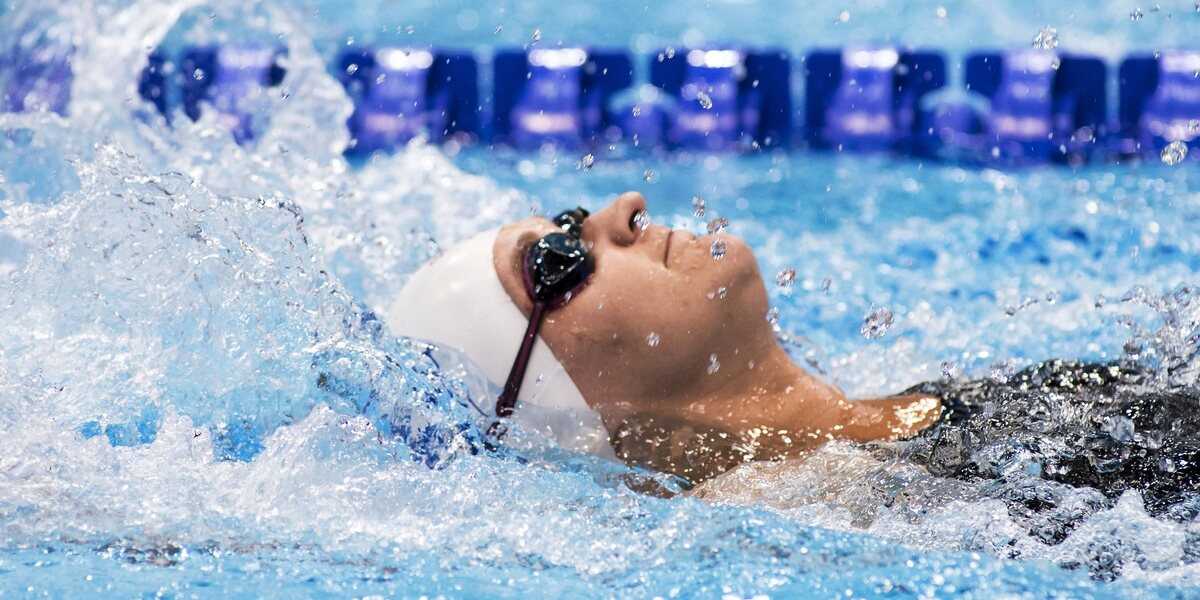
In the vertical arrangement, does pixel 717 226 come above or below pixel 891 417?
above

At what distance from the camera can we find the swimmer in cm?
197

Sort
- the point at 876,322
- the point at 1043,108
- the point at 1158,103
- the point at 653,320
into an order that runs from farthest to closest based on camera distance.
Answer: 1. the point at 1043,108
2. the point at 1158,103
3. the point at 876,322
4. the point at 653,320

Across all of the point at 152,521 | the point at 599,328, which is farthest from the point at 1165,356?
the point at 152,521

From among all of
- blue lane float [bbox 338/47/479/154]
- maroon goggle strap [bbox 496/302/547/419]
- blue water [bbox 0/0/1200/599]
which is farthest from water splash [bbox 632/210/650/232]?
blue lane float [bbox 338/47/479/154]

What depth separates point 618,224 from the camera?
6.89ft

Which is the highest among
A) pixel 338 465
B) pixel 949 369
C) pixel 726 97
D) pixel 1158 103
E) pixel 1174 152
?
pixel 726 97

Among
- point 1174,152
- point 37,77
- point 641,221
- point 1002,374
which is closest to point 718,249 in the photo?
point 641,221

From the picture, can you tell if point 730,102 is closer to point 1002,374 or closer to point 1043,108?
point 1043,108

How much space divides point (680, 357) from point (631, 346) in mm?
83

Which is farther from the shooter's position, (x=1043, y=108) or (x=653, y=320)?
(x=1043, y=108)

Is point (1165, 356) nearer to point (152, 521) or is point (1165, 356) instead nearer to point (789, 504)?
point (789, 504)

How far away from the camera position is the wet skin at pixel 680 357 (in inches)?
77.6

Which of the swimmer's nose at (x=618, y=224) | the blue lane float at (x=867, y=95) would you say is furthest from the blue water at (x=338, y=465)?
the blue lane float at (x=867, y=95)

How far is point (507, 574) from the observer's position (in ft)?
5.32
